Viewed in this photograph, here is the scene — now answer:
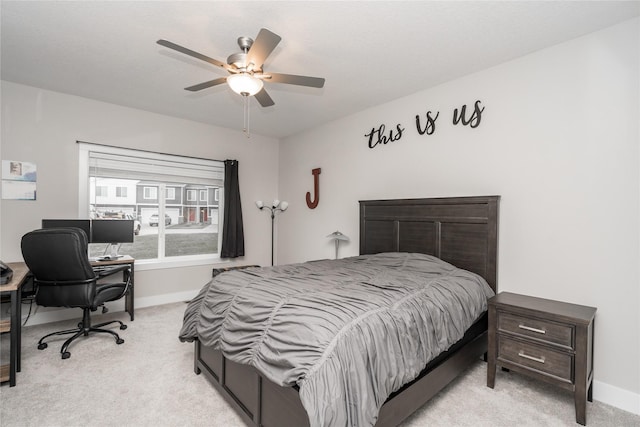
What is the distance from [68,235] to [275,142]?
3423mm

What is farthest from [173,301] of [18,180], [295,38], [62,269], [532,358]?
[532,358]

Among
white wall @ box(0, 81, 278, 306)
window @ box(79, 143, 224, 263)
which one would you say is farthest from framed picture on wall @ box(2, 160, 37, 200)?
window @ box(79, 143, 224, 263)

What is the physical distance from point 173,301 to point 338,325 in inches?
144

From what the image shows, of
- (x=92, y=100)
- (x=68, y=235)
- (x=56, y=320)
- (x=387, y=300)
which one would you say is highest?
(x=92, y=100)

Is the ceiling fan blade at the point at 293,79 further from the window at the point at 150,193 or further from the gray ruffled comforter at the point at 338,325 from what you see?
the window at the point at 150,193

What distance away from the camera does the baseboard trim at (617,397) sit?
1.99 meters

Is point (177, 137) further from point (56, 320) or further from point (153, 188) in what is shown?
point (56, 320)

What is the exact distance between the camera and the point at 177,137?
168 inches

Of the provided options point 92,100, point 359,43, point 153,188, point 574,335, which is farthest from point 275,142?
point 574,335

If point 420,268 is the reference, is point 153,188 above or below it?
above

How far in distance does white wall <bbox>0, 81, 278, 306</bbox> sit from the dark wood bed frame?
2224 millimetres

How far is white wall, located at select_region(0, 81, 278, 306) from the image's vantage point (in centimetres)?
321

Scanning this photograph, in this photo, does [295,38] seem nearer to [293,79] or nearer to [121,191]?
[293,79]

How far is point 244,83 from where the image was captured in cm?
203
